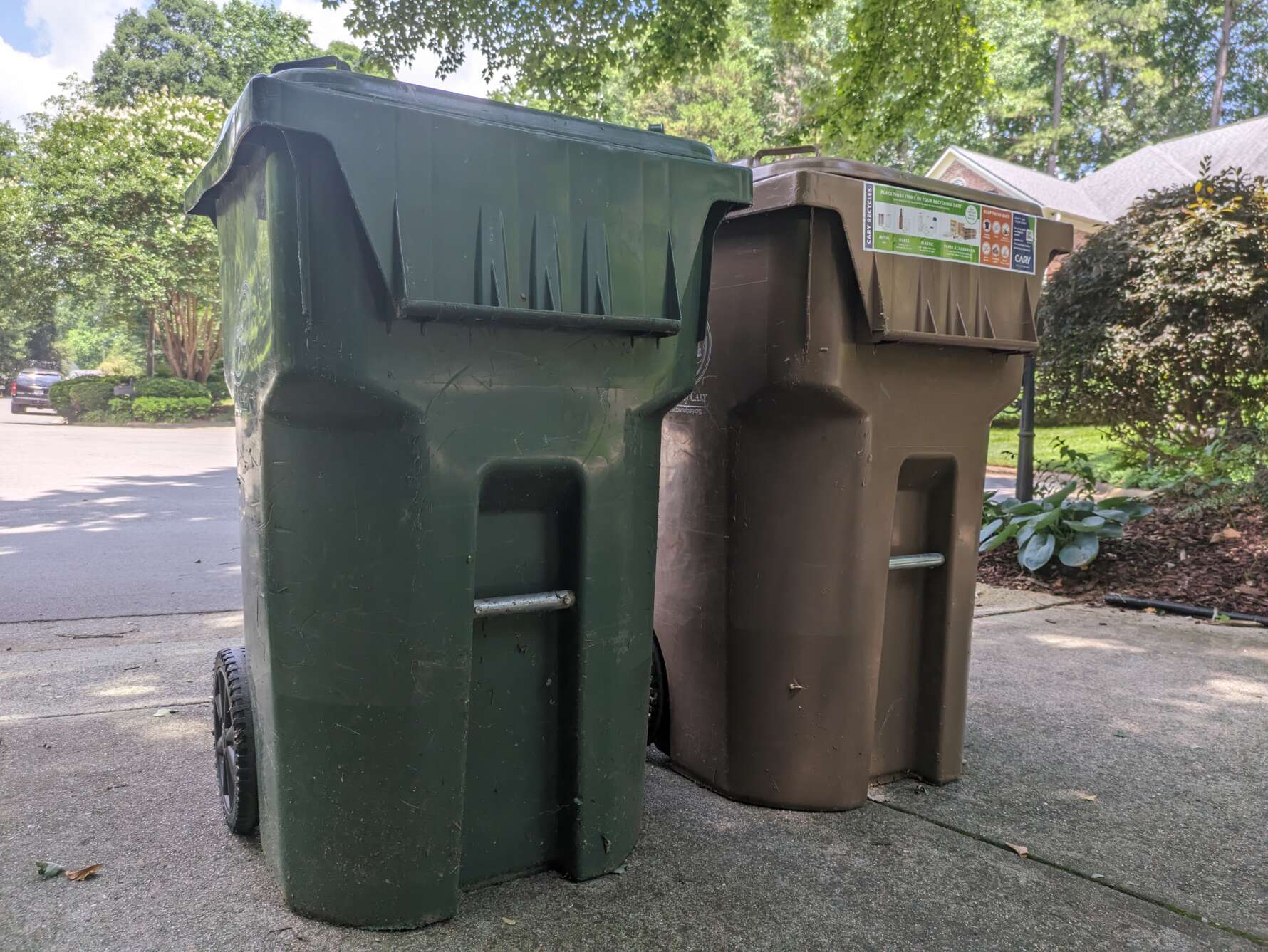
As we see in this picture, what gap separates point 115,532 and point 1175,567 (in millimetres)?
8257

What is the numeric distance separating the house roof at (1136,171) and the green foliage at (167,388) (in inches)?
855

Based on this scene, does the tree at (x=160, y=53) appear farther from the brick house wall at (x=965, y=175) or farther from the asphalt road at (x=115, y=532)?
the brick house wall at (x=965, y=175)

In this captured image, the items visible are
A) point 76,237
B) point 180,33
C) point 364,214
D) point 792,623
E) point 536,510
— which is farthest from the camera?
point 180,33

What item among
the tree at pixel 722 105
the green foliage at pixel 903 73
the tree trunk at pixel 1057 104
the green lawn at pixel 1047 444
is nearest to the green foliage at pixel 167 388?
the tree at pixel 722 105

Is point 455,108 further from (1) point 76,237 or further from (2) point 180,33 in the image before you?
(2) point 180,33

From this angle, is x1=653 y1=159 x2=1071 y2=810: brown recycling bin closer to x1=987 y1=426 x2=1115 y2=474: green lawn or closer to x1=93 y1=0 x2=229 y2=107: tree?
x1=987 y1=426 x2=1115 y2=474: green lawn

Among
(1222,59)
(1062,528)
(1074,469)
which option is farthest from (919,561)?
(1222,59)

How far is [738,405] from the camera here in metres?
2.55

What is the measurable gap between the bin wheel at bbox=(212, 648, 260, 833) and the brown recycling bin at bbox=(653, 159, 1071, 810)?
1205 mm

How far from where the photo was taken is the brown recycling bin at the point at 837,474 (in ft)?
7.97

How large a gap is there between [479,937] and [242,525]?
1.05 metres

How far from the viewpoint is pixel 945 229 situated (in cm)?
259

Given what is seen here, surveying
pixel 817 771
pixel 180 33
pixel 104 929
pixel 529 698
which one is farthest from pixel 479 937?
pixel 180 33

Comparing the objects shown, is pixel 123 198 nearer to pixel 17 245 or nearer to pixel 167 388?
pixel 17 245
